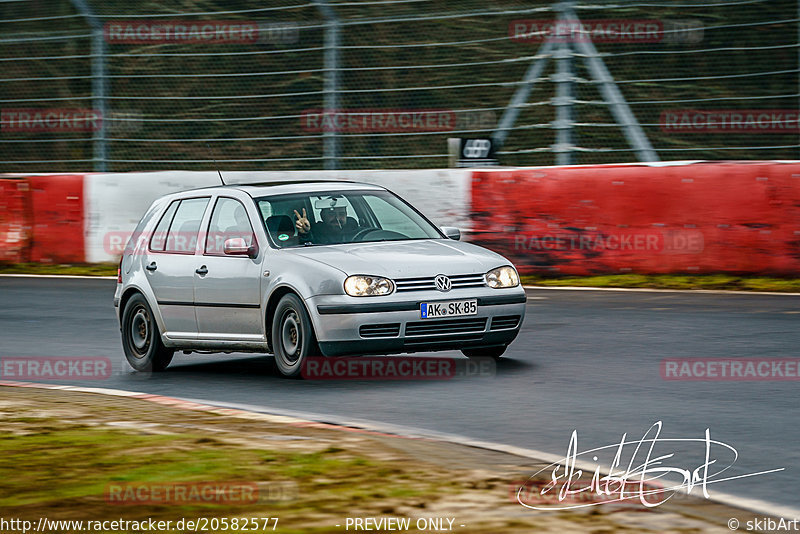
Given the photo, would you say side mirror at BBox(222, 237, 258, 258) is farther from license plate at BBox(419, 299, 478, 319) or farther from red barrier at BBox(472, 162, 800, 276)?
red barrier at BBox(472, 162, 800, 276)

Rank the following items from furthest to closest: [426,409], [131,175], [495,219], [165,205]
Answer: [131,175]
[495,219]
[165,205]
[426,409]

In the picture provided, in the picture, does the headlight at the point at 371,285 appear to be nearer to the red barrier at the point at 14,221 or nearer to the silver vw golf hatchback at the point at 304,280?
the silver vw golf hatchback at the point at 304,280

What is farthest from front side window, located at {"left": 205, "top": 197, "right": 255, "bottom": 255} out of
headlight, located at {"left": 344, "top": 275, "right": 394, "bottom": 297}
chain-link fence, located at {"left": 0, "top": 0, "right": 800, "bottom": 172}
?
chain-link fence, located at {"left": 0, "top": 0, "right": 800, "bottom": 172}

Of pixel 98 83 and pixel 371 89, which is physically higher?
pixel 98 83

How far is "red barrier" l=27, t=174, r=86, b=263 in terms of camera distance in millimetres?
21766

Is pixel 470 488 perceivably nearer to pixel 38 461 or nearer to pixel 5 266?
pixel 38 461

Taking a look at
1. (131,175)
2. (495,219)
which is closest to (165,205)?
(495,219)

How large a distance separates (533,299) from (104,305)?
15.3 feet

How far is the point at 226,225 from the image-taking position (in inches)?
459

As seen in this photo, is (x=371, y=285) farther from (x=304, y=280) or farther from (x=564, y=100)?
(x=564, y=100)

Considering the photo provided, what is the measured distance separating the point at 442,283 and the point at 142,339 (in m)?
2.87

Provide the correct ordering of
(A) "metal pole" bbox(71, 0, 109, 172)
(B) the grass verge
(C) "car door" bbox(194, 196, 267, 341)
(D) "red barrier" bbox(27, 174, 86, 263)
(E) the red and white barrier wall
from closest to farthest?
(C) "car door" bbox(194, 196, 267, 341), (B) the grass verge, (E) the red and white barrier wall, (A) "metal pole" bbox(71, 0, 109, 172), (D) "red barrier" bbox(27, 174, 86, 263)

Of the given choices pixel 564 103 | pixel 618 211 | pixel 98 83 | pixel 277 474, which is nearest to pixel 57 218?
pixel 98 83

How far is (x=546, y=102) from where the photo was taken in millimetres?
18672
